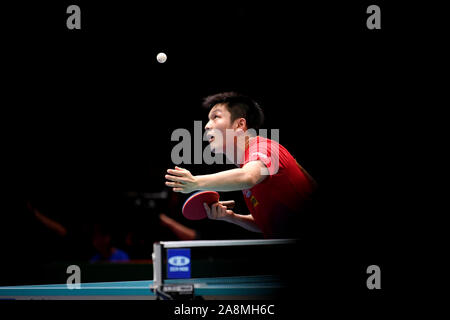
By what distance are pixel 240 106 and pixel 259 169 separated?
0.75 metres

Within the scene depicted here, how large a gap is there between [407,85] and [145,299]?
129 inches

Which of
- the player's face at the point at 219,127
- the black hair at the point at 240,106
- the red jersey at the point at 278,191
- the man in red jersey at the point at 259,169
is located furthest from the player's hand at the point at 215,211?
the black hair at the point at 240,106

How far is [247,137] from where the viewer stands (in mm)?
3678

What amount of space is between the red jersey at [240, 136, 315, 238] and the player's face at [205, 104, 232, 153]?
7.5 inches

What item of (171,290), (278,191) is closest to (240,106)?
(278,191)

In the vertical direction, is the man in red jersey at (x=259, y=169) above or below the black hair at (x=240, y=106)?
below

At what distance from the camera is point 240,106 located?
147 inches

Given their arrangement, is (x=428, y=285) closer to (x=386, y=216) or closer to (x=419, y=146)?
(x=386, y=216)

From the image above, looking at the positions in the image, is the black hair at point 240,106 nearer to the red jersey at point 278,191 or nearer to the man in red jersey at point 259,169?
the man in red jersey at point 259,169

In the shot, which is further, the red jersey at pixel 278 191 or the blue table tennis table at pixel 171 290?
the red jersey at pixel 278 191

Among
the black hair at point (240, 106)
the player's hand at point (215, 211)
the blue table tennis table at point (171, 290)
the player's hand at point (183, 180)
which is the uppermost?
the black hair at point (240, 106)

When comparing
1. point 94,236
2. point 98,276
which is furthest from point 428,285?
point 94,236

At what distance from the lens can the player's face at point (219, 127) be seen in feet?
11.9

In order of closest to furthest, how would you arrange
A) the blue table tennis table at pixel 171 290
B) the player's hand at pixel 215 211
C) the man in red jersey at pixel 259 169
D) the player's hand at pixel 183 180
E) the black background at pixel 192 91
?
the blue table tennis table at pixel 171 290, the player's hand at pixel 183 180, the man in red jersey at pixel 259 169, the player's hand at pixel 215 211, the black background at pixel 192 91
